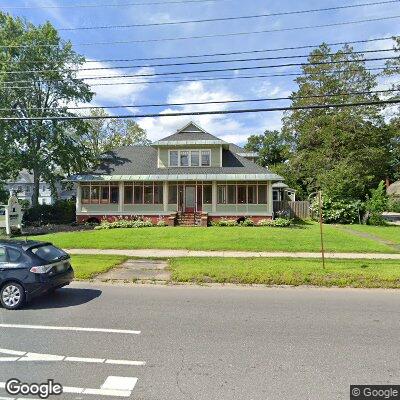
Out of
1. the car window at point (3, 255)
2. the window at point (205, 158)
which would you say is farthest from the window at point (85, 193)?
the car window at point (3, 255)

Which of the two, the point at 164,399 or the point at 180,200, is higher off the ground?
the point at 180,200

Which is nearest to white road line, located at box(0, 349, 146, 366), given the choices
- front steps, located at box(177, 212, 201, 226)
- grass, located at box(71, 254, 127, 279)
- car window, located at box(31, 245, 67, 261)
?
car window, located at box(31, 245, 67, 261)

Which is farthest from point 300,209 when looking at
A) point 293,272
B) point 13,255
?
point 13,255

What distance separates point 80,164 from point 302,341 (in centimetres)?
3226

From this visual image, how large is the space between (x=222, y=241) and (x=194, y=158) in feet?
42.8

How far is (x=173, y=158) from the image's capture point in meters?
29.5

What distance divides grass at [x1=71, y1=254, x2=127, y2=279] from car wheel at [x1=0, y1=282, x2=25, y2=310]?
3015 millimetres

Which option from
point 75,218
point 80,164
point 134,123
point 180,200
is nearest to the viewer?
point 180,200

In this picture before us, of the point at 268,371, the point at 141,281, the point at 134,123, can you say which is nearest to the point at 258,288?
the point at 141,281

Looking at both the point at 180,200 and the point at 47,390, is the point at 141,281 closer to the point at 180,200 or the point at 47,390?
the point at 47,390

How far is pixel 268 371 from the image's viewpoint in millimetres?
4664

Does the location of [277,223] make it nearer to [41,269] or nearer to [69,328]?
[41,269]

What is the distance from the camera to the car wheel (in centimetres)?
773

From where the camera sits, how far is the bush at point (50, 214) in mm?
29828
